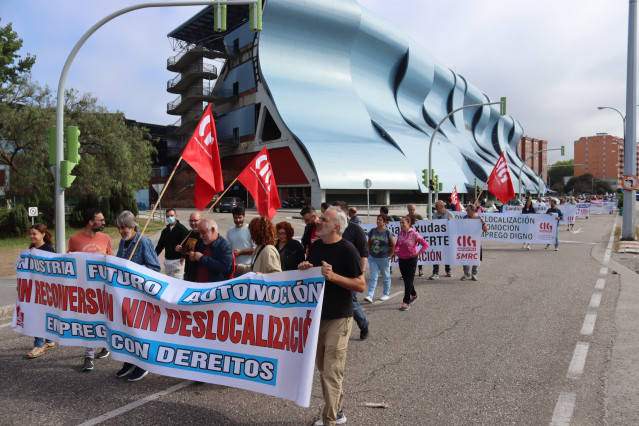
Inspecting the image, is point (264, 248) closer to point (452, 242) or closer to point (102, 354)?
point (102, 354)

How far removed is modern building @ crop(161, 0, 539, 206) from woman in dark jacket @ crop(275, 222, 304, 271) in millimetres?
43048

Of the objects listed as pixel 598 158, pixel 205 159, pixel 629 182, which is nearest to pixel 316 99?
pixel 629 182

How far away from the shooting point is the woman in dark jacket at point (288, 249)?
5543 mm

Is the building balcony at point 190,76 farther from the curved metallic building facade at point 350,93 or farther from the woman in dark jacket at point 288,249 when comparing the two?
the woman in dark jacket at point 288,249

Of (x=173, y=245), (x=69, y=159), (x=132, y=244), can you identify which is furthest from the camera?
(x=69, y=159)

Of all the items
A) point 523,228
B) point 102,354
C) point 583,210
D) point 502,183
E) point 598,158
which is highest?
point 598,158

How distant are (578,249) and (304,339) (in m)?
15.8

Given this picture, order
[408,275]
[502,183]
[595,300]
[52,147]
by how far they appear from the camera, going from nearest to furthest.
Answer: [408,275]
[595,300]
[52,147]
[502,183]

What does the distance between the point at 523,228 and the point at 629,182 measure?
4414 millimetres

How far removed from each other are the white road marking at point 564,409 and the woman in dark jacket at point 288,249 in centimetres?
293

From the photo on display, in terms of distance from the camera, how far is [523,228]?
16.7m

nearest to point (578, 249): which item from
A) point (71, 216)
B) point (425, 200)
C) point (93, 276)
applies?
point (93, 276)

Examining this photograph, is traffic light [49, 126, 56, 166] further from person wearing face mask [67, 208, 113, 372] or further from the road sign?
the road sign

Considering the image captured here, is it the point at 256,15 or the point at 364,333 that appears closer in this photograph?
the point at 364,333
